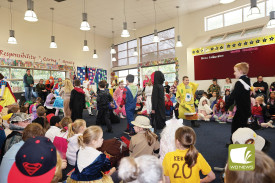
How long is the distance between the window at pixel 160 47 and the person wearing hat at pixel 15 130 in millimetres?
9763

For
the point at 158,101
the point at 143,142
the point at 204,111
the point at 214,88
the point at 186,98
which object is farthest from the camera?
Answer: the point at 214,88

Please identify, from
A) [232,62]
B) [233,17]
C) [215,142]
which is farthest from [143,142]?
[233,17]

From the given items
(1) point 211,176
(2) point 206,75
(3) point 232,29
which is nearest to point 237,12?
(3) point 232,29

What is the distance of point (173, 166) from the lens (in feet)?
4.87

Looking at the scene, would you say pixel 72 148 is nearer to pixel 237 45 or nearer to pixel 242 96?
pixel 242 96

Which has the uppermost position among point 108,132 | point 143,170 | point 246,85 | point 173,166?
point 246,85

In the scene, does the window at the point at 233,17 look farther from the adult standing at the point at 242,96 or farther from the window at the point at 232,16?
the adult standing at the point at 242,96

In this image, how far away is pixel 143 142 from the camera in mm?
2264

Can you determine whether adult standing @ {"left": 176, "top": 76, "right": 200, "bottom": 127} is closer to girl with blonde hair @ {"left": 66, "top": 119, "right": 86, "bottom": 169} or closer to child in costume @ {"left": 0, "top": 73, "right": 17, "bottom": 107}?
girl with blonde hair @ {"left": 66, "top": 119, "right": 86, "bottom": 169}

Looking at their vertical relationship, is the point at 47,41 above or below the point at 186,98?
above

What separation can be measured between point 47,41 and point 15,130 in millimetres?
9742

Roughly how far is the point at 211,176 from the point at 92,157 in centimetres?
102

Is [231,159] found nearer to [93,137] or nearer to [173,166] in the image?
[173,166]

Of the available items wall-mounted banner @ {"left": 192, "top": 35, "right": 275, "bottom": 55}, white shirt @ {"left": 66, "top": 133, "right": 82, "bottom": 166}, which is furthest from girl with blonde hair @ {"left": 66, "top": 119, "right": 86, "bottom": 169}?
wall-mounted banner @ {"left": 192, "top": 35, "right": 275, "bottom": 55}
